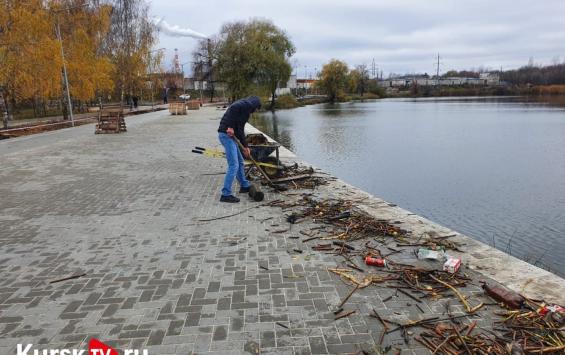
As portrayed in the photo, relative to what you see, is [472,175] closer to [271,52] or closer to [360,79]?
[271,52]

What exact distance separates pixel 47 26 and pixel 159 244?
23.7m

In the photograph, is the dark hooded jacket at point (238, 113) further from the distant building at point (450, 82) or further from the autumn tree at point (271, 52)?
the distant building at point (450, 82)

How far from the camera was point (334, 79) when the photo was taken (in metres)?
83.4

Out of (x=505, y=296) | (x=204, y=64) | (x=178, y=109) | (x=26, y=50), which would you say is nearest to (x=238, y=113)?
(x=505, y=296)

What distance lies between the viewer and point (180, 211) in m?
6.43

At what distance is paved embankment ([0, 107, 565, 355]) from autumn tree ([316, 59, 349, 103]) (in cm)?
7939

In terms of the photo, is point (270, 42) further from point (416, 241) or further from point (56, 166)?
point (416, 241)

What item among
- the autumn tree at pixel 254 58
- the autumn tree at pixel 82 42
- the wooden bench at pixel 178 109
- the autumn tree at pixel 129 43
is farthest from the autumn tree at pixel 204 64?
the autumn tree at pixel 82 42

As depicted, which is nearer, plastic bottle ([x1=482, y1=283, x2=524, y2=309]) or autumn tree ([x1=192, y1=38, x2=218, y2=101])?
A: plastic bottle ([x1=482, y1=283, x2=524, y2=309])

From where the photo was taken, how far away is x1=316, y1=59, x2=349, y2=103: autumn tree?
273 feet

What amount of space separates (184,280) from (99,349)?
1.12 metres

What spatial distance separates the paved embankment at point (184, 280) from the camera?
3.08 m

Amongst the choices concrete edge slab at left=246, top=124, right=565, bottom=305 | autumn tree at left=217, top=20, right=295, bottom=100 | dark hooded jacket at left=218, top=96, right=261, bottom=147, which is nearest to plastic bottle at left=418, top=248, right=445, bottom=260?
concrete edge slab at left=246, top=124, right=565, bottom=305

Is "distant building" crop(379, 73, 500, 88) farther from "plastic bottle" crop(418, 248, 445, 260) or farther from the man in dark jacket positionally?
"plastic bottle" crop(418, 248, 445, 260)
